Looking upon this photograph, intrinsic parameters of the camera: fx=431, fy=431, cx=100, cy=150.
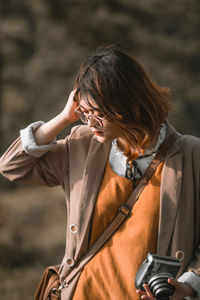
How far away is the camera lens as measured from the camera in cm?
135

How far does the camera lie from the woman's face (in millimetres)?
430

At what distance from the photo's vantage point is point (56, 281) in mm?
1696

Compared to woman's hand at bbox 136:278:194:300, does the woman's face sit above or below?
above

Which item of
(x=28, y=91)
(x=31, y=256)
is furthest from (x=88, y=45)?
(x=31, y=256)

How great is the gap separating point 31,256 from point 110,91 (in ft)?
10.7

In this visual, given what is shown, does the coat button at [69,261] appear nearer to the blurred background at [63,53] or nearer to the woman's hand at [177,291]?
the woman's hand at [177,291]

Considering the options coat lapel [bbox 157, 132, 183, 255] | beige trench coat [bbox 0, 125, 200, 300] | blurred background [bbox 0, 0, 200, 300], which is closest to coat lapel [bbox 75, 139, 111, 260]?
beige trench coat [bbox 0, 125, 200, 300]

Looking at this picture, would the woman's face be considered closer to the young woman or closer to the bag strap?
the young woman

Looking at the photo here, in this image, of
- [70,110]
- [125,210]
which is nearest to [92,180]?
[125,210]

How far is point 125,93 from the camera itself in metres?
1.45

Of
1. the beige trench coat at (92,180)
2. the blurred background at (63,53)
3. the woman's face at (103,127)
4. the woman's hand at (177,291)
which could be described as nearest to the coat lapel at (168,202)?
the beige trench coat at (92,180)

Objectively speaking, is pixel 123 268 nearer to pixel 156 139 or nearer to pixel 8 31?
pixel 156 139

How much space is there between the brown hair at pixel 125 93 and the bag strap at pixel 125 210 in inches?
3.0

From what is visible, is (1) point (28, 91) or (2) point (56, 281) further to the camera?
(1) point (28, 91)
